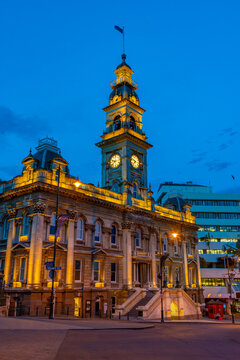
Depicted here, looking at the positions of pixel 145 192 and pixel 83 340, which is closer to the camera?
pixel 83 340

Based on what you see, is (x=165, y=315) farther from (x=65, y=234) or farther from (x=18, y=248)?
(x=18, y=248)

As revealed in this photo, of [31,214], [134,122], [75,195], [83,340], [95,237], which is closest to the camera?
[83,340]

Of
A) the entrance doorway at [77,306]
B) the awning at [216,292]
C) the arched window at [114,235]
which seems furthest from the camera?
the awning at [216,292]

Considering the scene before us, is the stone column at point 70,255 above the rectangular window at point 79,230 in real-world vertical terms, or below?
below

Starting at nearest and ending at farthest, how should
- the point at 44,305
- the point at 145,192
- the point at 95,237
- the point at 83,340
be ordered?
the point at 83,340 → the point at 44,305 → the point at 95,237 → the point at 145,192

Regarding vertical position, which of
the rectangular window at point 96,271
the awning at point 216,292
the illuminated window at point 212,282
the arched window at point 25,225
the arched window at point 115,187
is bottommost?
the awning at point 216,292

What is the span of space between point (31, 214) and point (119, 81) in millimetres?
31842

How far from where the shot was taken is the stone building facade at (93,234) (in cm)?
3319

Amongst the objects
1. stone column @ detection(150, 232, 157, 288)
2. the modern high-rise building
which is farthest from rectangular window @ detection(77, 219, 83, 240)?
the modern high-rise building

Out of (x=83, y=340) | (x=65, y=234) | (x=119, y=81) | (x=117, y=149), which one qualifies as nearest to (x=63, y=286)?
(x=65, y=234)

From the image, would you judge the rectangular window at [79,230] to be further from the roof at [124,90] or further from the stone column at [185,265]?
the roof at [124,90]

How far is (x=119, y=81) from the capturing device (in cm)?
5684

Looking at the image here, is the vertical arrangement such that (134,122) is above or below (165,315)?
above

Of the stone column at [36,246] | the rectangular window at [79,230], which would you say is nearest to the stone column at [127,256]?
the rectangular window at [79,230]
